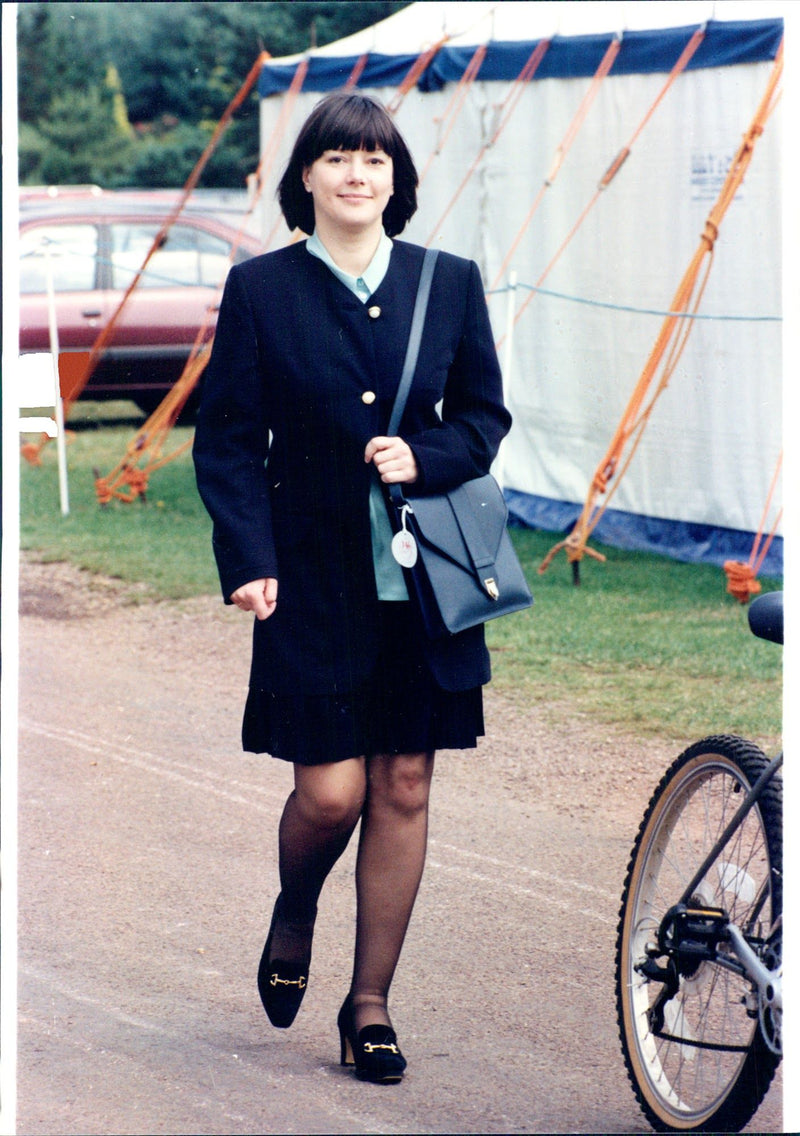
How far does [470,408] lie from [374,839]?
35.9 inches

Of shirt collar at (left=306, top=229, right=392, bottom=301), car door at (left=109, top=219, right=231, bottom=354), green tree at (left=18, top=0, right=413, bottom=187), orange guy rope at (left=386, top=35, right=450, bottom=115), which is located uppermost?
green tree at (left=18, top=0, right=413, bottom=187)

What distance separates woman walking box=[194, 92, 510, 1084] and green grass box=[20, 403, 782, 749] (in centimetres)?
284

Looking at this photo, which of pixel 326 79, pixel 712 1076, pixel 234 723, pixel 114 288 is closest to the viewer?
pixel 712 1076

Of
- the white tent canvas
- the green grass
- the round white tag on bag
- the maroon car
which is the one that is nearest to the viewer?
the round white tag on bag

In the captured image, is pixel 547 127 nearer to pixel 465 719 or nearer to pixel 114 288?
pixel 114 288

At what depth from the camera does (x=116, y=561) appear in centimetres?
966

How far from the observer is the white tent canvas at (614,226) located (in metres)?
8.90

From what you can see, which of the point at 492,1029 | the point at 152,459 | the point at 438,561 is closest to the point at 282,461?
the point at 438,561

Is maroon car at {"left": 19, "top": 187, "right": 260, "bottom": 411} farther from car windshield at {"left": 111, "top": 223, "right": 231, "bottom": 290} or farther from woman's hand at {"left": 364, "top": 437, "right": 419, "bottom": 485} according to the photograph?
woman's hand at {"left": 364, "top": 437, "right": 419, "bottom": 485}

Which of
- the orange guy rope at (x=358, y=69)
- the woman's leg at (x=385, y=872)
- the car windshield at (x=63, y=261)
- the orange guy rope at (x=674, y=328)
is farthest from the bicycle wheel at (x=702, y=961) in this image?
the car windshield at (x=63, y=261)

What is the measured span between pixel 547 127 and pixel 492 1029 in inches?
292

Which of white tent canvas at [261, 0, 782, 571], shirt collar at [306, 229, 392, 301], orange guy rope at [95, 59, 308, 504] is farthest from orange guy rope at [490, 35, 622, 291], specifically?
shirt collar at [306, 229, 392, 301]

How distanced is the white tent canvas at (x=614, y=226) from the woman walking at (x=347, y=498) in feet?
16.8

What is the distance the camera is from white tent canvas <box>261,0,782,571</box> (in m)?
8.90
